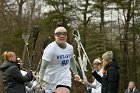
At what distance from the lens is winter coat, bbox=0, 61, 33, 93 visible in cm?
976

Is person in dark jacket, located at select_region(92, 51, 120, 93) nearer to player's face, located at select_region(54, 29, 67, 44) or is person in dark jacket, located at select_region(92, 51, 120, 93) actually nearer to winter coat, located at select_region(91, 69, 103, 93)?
winter coat, located at select_region(91, 69, 103, 93)

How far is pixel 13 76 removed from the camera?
980 cm

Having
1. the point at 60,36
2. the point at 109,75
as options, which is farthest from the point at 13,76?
the point at 109,75

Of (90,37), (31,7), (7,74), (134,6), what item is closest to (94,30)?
(90,37)

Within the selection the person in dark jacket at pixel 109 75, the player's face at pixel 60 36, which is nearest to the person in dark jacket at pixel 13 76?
the player's face at pixel 60 36

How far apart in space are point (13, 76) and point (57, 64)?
172cm

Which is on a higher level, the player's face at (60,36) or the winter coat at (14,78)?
the player's face at (60,36)

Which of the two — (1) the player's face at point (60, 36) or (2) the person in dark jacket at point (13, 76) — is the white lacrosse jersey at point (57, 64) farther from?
(2) the person in dark jacket at point (13, 76)

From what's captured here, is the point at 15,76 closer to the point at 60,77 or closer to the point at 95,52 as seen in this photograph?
the point at 60,77

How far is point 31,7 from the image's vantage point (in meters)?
39.0

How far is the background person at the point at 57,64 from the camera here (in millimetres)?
8344

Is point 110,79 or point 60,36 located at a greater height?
point 60,36

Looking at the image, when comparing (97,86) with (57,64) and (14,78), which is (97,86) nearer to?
(14,78)

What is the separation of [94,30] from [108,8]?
7.09 feet
